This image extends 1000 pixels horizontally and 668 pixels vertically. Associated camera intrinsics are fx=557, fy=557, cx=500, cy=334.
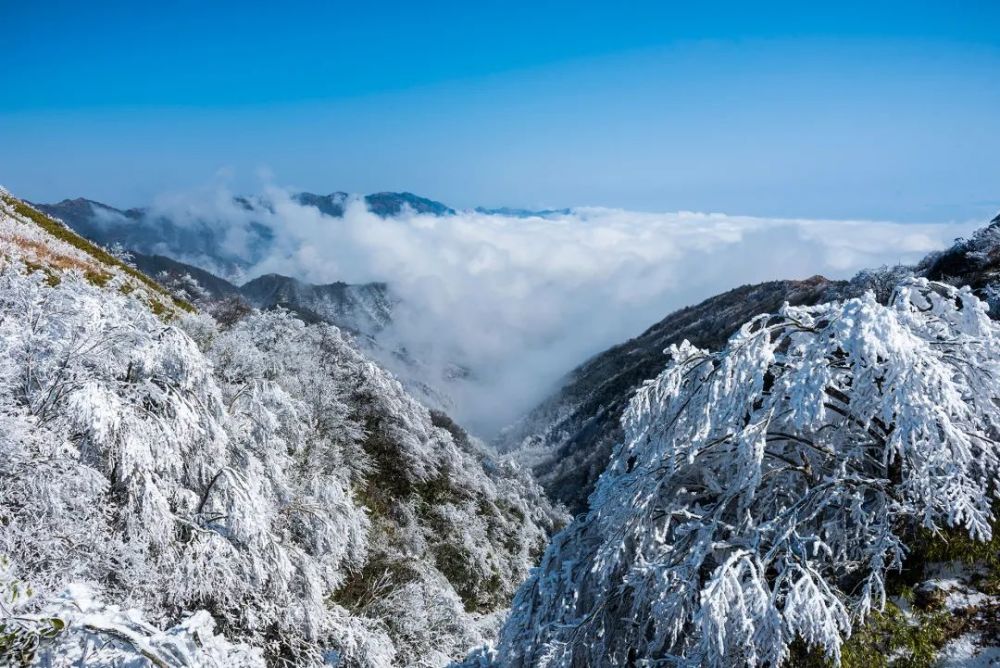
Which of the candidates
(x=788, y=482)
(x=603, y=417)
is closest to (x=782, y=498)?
(x=788, y=482)

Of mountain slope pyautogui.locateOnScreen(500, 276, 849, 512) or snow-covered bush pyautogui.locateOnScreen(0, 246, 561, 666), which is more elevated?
snow-covered bush pyautogui.locateOnScreen(0, 246, 561, 666)

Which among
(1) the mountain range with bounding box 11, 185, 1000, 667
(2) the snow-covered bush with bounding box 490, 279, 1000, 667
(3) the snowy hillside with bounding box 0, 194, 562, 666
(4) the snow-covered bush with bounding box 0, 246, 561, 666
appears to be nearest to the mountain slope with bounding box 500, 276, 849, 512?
(3) the snowy hillside with bounding box 0, 194, 562, 666

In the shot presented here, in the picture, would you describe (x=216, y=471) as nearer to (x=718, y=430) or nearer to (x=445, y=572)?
(x=718, y=430)

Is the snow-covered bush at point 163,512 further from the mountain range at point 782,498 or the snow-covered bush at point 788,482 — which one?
the snow-covered bush at point 788,482

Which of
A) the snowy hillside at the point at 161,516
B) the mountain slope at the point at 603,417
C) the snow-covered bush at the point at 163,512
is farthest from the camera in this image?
the mountain slope at the point at 603,417

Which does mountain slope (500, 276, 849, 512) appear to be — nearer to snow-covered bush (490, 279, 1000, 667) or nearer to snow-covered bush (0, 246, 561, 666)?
snow-covered bush (0, 246, 561, 666)

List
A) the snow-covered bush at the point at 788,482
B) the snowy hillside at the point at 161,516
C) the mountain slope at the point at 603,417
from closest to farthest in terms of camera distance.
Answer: the snow-covered bush at the point at 788,482 < the snowy hillside at the point at 161,516 < the mountain slope at the point at 603,417

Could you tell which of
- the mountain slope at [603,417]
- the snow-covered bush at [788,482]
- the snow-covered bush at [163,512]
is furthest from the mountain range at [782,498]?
the mountain slope at [603,417]

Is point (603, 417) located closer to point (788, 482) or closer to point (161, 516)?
point (161, 516)

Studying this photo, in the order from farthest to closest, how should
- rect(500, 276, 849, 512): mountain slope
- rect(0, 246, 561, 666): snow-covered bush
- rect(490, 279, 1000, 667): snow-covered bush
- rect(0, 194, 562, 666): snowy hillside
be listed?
rect(500, 276, 849, 512): mountain slope
rect(0, 246, 561, 666): snow-covered bush
rect(0, 194, 562, 666): snowy hillside
rect(490, 279, 1000, 667): snow-covered bush

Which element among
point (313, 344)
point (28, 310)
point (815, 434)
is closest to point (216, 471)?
point (28, 310)
